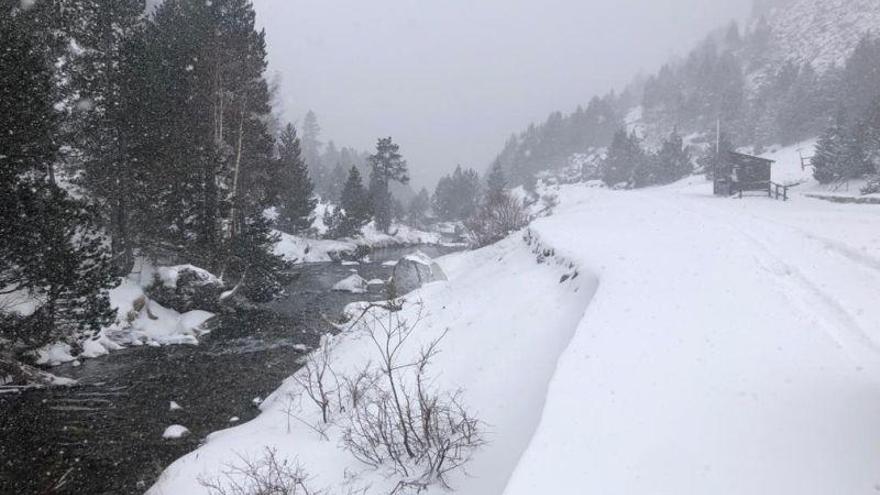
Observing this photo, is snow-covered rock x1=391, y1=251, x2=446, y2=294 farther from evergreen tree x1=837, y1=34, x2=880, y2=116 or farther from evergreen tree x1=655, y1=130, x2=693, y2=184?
evergreen tree x1=837, y1=34, x2=880, y2=116

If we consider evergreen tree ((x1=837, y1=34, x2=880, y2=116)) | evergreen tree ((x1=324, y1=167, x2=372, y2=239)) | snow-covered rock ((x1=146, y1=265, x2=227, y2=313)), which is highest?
evergreen tree ((x1=837, y1=34, x2=880, y2=116))

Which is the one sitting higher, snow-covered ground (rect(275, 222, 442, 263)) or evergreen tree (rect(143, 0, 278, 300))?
evergreen tree (rect(143, 0, 278, 300))

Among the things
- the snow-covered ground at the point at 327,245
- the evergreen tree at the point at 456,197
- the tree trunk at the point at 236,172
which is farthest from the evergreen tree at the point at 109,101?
the evergreen tree at the point at 456,197

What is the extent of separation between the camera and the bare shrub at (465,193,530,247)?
41.3 meters

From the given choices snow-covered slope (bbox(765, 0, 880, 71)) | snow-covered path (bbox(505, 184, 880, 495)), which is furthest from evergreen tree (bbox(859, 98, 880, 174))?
snow-covered slope (bbox(765, 0, 880, 71))

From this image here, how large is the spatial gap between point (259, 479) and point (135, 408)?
24.0 feet

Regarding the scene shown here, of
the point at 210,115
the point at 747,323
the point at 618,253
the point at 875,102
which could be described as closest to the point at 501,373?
the point at 747,323

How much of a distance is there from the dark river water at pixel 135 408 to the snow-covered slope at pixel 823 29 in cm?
10219

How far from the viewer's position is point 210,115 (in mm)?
25656

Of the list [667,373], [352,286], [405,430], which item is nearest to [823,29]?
[352,286]

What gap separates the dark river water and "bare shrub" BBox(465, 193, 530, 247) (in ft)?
73.9

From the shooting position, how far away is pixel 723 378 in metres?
7.92

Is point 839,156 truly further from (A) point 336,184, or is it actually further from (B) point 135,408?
(A) point 336,184

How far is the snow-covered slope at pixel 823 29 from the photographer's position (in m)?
87.5
